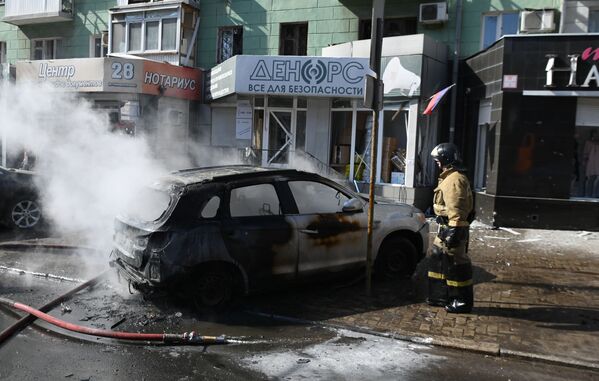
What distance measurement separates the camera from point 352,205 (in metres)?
6.61

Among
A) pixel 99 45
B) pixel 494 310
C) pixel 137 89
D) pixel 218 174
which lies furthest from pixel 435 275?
pixel 99 45

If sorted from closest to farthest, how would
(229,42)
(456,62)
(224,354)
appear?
(224,354) → (456,62) → (229,42)

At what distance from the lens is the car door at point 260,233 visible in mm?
5898

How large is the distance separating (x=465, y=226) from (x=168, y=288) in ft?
10.4

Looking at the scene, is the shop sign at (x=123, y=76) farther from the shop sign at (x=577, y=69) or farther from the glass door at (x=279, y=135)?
the shop sign at (x=577, y=69)

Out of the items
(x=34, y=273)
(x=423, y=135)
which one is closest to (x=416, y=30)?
(x=423, y=135)

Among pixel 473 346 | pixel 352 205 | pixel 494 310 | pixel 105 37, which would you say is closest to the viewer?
Answer: pixel 473 346

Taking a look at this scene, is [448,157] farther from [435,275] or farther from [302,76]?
[302,76]

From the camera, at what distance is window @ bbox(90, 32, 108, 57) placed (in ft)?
64.8

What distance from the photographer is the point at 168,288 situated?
5629mm

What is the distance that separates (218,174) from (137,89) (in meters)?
10.7

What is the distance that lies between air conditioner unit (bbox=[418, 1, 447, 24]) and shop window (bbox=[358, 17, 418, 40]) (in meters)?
0.75

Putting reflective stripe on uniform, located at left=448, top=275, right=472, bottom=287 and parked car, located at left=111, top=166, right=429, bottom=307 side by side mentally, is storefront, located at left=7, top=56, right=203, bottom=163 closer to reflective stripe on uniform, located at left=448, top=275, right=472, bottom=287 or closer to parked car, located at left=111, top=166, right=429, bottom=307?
parked car, located at left=111, top=166, right=429, bottom=307

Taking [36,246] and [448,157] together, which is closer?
[448,157]
